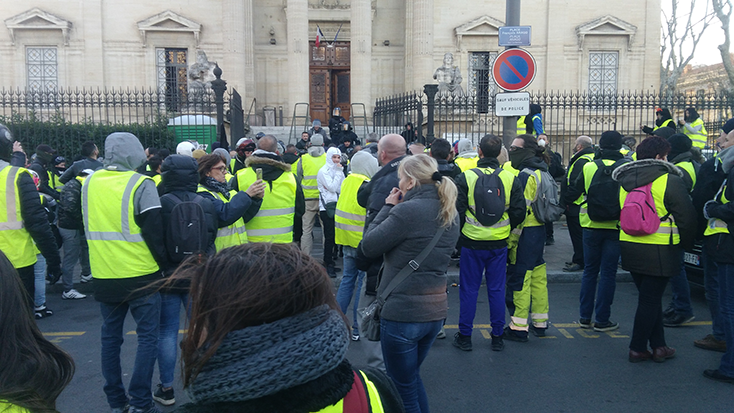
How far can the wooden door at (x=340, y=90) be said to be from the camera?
999 inches

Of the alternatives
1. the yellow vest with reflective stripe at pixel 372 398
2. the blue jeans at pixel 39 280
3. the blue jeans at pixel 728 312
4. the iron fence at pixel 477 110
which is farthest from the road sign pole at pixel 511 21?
the yellow vest with reflective stripe at pixel 372 398

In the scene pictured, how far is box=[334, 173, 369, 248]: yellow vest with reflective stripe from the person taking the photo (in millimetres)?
5797

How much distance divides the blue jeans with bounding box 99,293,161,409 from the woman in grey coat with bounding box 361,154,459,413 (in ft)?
5.71

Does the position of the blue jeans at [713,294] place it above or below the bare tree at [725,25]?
below

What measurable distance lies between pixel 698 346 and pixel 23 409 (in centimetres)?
596

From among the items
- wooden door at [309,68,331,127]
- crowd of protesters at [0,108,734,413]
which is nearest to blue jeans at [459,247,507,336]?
crowd of protesters at [0,108,734,413]

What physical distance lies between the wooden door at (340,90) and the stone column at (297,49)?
3.13 m

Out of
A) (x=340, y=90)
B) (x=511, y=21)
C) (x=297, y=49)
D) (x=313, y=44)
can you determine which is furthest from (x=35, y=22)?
(x=511, y=21)

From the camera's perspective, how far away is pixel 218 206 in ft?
15.5

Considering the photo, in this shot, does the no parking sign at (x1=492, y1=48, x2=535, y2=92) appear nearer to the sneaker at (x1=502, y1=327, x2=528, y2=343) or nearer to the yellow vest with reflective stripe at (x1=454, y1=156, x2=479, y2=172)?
the yellow vest with reflective stripe at (x1=454, y1=156, x2=479, y2=172)

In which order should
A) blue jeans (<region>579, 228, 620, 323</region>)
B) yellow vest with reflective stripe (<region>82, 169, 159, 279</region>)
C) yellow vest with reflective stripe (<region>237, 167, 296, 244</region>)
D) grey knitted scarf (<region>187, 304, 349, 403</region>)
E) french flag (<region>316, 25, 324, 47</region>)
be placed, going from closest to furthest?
grey knitted scarf (<region>187, 304, 349, 403</region>) → yellow vest with reflective stripe (<region>82, 169, 159, 279</region>) → yellow vest with reflective stripe (<region>237, 167, 296, 244</region>) → blue jeans (<region>579, 228, 620, 323</region>) → french flag (<region>316, 25, 324, 47</region>)

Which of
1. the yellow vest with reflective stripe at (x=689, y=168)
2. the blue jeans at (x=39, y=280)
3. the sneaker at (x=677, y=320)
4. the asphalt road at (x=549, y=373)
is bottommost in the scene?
the asphalt road at (x=549, y=373)

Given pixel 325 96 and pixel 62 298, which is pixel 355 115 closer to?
pixel 325 96

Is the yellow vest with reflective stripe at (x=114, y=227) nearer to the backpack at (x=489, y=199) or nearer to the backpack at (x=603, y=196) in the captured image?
the backpack at (x=489, y=199)
